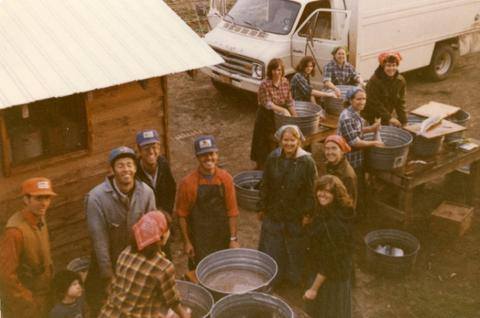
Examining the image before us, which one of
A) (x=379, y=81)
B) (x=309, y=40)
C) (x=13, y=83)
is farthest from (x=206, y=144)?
(x=309, y=40)

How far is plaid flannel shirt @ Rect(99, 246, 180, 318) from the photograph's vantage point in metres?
4.73

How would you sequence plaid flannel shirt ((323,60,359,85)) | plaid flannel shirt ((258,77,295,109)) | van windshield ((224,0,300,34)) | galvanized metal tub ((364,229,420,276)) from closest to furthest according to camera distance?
1. galvanized metal tub ((364,229,420,276))
2. plaid flannel shirt ((258,77,295,109))
3. plaid flannel shirt ((323,60,359,85))
4. van windshield ((224,0,300,34))

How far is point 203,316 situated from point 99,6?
455 cm

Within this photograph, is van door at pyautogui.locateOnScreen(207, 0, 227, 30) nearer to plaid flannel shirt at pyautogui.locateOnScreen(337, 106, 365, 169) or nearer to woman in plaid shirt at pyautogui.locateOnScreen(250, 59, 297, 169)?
woman in plaid shirt at pyautogui.locateOnScreen(250, 59, 297, 169)

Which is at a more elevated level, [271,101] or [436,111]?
[271,101]

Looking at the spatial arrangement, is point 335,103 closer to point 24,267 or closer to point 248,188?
point 248,188

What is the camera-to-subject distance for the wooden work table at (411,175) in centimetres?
860

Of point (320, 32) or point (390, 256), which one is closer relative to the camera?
point (390, 256)

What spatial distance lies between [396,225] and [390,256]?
1368 millimetres

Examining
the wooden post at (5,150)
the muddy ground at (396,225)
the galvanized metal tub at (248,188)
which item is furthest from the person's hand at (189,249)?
the galvanized metal tub at (248,188)

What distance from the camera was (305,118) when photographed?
937 centimetres

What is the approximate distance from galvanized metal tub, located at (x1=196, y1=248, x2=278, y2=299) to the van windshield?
7.57m

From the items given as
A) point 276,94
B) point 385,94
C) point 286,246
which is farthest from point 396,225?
point 276,94

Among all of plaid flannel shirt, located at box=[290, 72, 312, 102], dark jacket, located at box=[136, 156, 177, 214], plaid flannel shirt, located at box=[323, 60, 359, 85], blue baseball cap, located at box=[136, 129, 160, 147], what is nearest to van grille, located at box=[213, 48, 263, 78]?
plaid flannel shirt, located at box=[323, 60, 359, 85]
